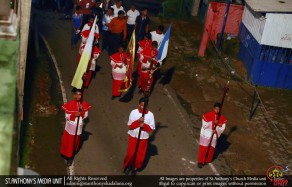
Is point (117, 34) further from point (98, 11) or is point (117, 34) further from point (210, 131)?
point (210, 131)

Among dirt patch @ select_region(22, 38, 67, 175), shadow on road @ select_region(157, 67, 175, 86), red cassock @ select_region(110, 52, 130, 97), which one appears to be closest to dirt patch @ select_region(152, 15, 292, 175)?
shadow on road @ select_region(157, 67, 175, 86)

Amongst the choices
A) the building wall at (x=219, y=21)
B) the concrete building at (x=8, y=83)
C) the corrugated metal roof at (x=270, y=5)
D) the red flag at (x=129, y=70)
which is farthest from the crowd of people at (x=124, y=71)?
the corrugated metal roof at (x=270, y=5)

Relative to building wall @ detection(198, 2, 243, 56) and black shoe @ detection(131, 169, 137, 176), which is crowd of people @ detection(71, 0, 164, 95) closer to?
building wall @ detection(198, 2, 243, 56)

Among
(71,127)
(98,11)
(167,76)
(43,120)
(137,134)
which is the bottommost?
(43,120)

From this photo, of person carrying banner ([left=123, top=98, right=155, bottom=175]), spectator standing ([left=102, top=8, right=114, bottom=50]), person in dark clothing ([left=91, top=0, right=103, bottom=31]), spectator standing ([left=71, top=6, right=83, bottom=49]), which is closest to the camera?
person carrying banner ([left=123, top=98, right=155, bottom=175])

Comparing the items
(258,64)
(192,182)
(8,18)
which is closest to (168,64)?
(258,64)

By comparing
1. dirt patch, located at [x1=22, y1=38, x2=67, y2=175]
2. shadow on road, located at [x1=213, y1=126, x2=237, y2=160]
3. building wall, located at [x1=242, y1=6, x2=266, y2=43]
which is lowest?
dirt patch, located at [x1=22, y1=38, x2=67, y2=175]

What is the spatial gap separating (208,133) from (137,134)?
1.71 metres

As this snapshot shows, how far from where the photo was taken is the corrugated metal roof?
56.5ft

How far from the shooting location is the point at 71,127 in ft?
38.5

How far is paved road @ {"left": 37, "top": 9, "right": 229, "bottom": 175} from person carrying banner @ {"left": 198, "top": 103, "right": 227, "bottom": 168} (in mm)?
375

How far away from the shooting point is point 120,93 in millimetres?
15836

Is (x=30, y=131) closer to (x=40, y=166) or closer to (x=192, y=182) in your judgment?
(x=40, y=166)

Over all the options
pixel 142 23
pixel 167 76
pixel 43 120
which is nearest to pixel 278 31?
pixel 167 76
